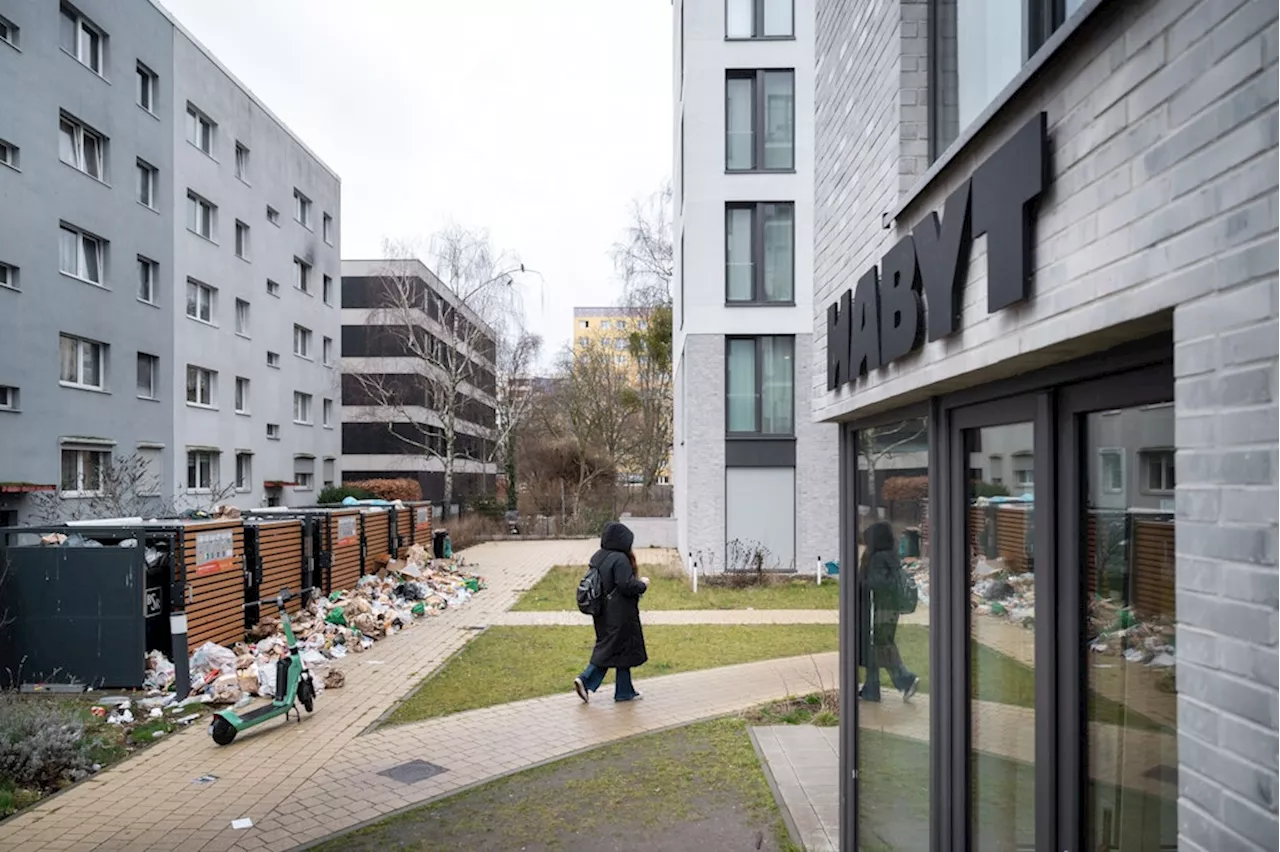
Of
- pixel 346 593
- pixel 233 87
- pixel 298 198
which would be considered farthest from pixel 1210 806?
pixel 298 198

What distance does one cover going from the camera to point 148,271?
2636cm

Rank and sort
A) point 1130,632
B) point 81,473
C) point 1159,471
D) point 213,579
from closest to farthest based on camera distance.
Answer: point 1159,471 → point 1130,632 → point 213,579 → point 81,473

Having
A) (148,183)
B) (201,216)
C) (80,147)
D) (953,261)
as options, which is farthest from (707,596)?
(201,216)

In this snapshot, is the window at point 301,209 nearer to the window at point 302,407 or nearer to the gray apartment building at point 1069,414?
the window at point 302,407

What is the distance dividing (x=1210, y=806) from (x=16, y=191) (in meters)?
24.8

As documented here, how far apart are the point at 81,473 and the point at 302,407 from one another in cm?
1510

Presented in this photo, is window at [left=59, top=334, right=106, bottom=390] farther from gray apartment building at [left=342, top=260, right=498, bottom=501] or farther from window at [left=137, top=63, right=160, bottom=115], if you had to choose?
gray apartment building at [left=342, top=260, right=498, bottom=501]

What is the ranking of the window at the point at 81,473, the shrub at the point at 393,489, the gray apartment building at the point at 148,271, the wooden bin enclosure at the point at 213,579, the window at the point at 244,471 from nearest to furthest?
the wooden bin enclosure at the point at 213,579 < the gray apartment building at the point at 148,271 < the window at the point at 81,473 < the window at the point at 244,471 < the shrub at the point at 393,489

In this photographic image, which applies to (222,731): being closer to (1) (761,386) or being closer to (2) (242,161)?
(1) (761,386)

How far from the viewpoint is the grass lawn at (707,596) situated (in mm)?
16109

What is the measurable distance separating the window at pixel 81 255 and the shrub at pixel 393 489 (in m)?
14.6

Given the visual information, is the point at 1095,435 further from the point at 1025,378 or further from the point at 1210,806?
the point at 1210,806

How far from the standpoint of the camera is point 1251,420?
1690 mm

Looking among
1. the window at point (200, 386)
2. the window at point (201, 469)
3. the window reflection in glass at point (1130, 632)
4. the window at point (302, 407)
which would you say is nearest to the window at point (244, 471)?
the window at point (201, 469)
